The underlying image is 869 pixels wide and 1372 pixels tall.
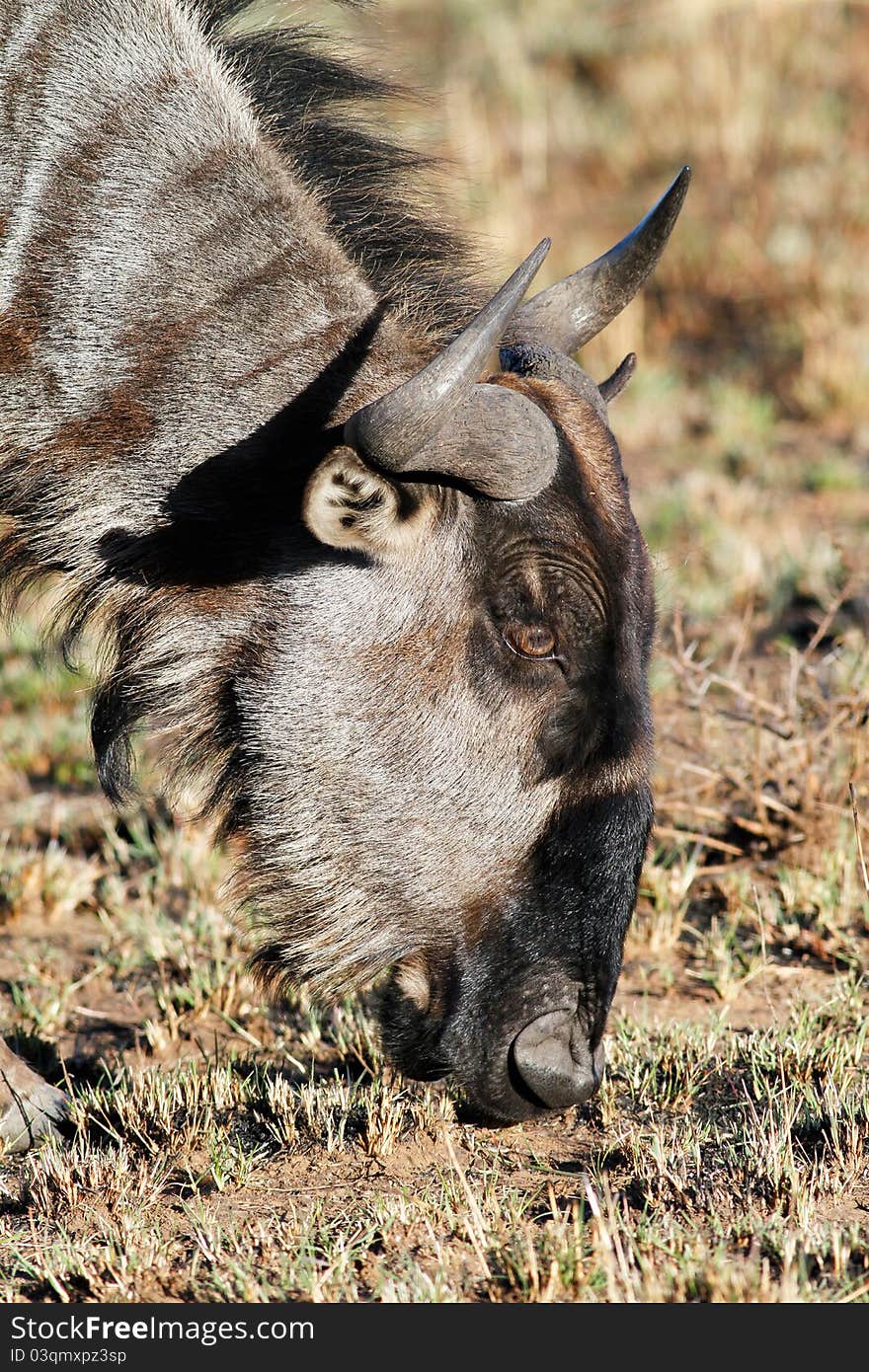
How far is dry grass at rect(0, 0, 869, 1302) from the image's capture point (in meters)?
3.29

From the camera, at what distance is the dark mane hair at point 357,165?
4.12 metres

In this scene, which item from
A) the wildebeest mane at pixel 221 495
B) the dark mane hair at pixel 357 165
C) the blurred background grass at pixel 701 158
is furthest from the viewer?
the blurred background grass at pixel 701 158

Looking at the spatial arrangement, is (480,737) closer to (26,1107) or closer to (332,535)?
(332,535)

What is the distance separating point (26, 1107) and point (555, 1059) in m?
1.50

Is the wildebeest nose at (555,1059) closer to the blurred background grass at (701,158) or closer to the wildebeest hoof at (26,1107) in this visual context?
the wildebeest hoof at (26,1107)

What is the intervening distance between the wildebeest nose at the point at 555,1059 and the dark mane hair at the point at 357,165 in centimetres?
179

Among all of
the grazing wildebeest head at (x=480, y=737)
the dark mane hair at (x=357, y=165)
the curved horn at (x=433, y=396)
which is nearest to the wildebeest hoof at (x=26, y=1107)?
the grazing wildebeest head at (x=480, y=737)

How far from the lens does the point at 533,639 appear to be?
362 cm

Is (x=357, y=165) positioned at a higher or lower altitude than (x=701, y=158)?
lower

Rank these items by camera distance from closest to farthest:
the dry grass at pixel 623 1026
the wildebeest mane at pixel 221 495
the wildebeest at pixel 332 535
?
the dry grass at pixel 623 1026
the wildebeest at pixel 332 535
the wildebeest mane at pixel 221 495

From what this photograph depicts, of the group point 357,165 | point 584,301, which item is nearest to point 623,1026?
point 584,301

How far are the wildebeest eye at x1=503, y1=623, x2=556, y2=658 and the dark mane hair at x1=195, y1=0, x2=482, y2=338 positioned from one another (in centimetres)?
89

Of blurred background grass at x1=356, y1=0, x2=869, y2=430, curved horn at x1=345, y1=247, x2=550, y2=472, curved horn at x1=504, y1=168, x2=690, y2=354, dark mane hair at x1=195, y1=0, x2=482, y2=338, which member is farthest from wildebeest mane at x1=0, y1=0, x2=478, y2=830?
blurred background grass at x1=356, y1=0, x2=869, y2=430

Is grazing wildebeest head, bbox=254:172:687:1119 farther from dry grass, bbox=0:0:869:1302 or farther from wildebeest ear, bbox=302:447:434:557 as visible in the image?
dry grass, bbox=0:0:869:1302
